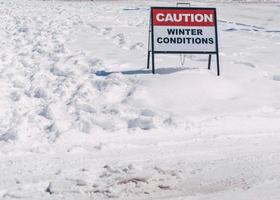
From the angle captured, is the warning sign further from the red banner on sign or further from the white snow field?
the white snow field

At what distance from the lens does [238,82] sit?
26.9 ft

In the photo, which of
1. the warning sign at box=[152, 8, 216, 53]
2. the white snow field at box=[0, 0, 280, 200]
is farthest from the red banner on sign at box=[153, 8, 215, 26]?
the white snow field at box=[0, 0, 280, 200]

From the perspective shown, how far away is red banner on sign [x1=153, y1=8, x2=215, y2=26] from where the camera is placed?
346 inches

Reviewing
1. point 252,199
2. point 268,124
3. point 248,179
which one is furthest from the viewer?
point 268,124

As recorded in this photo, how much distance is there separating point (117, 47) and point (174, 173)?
7.81 m

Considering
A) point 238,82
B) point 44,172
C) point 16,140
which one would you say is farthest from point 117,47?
point 44,172

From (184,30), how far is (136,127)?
2.86 m

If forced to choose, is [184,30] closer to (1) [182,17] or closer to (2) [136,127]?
(1) [182,17]

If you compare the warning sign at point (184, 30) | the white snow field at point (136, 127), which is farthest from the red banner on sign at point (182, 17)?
the white snow field at point (136, 127)

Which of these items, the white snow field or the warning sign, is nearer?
the white snow field

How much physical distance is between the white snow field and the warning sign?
17.8 inches

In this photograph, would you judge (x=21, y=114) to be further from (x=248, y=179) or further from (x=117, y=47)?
(x=117, y=47)

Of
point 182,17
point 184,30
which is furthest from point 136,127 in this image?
point 182,17

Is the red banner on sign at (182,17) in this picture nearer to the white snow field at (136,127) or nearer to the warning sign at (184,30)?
the warning sign at (184,30)
